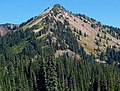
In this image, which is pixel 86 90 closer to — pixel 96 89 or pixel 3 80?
pixel 96 89

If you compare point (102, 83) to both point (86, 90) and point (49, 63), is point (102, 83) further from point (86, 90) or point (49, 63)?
point (49, 63)

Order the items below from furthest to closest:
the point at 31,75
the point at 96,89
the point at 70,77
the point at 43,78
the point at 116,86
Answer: the point at 70,77 → the point at 31,75 → the point at 96,89 → the point at 116,86 → the point at 43,78

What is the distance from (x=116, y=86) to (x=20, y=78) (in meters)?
39.7

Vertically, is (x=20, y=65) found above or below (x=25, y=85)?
above

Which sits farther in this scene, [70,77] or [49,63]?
[70,77]

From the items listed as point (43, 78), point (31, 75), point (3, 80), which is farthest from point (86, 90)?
point (43, 78)

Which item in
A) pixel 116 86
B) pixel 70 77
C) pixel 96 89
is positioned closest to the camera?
pixel 116 86

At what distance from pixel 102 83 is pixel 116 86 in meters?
6.87

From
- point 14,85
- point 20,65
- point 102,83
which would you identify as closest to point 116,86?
point 102,83

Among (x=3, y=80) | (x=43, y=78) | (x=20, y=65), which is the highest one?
(x=20, y=65)

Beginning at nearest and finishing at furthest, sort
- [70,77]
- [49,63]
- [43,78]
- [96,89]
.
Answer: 1. [49,63]
2. [43,78]
3. [96,89]
4. [70,77]

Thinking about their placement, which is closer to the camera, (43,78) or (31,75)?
(43,78)

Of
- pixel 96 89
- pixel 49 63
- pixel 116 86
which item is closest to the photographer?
pixel 49 63

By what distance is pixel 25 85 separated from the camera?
464 feet
